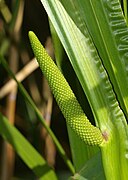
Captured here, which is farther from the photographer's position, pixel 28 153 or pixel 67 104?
pixel 28 153

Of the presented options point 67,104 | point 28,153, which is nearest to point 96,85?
point 67,104

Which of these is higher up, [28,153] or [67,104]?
[67,104]

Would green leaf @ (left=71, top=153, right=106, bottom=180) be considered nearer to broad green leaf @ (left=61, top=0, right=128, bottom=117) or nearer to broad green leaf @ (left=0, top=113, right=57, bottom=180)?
broad green leaf @ (left=61, top=0, right=128, bottom=117)

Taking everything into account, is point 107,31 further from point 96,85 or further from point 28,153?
point 28,153

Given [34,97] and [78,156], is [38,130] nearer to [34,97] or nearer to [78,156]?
[34,97]

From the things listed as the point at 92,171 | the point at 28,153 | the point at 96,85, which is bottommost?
the point at 28,153

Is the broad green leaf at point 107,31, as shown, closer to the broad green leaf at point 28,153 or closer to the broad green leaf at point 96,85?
the broad green leaf at point 96,85
